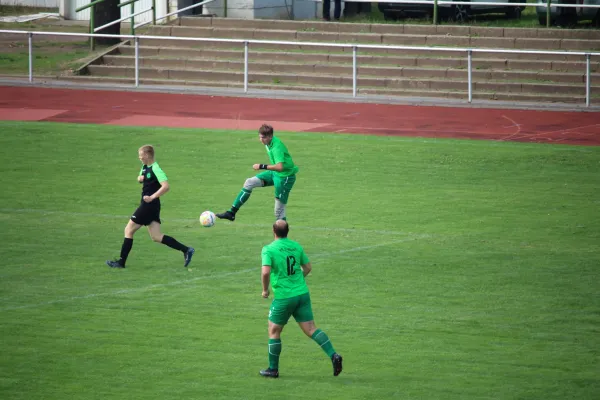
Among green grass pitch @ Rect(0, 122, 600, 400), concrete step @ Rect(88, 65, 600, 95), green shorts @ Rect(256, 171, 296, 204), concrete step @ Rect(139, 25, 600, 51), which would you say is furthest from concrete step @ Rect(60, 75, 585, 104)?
green shorts @ Rect(256, 171, 296, 204)

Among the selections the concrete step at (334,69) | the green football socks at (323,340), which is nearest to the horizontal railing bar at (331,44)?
the concrete step at (334,69)

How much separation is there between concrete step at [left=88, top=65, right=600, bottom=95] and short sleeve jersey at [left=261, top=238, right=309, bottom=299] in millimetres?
20135

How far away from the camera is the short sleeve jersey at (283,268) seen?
30.1 ft

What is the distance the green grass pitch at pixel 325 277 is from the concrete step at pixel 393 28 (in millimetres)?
10017

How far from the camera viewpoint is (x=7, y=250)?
45.9 ft

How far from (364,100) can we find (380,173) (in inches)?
337

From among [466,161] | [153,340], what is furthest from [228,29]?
[153,340]

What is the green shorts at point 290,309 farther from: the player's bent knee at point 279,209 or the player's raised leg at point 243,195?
the player's raised leg at point 243,195

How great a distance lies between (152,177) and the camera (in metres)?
12.8

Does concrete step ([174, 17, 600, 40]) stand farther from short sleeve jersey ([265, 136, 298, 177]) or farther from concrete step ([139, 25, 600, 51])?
short sleeve jersey ([265, 136, 298, 177])

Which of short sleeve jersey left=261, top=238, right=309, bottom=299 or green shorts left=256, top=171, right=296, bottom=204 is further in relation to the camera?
green shorts left=256, top=171, right=296, bottom=204

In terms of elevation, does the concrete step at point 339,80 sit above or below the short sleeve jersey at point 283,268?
above

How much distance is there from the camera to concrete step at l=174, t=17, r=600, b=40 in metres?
30.9

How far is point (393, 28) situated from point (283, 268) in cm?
2439
